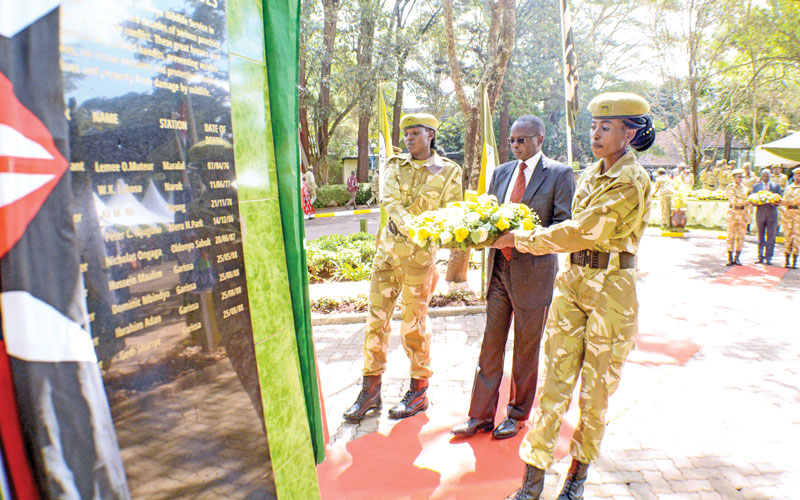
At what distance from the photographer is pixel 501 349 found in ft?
11.2

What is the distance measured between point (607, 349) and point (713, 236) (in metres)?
14.9

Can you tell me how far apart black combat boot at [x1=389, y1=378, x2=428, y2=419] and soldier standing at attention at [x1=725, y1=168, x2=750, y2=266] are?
367 inches

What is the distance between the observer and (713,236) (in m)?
14.8

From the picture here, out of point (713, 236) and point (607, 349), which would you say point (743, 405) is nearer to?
point (607, 349)

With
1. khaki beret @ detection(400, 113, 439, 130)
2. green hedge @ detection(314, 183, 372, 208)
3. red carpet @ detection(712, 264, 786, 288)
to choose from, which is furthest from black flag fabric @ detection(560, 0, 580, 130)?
green hedge @ detection(314, 183, 372, 208)

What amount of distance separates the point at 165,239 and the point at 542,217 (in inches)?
101

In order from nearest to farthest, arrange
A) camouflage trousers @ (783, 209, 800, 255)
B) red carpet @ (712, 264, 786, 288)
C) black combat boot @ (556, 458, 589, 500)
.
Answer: black combat boot @ (556, 458, 589, 500) → red carpet @ (712, 264, 786, 288) → camouflage trousers @ (783, 209, 800, 255)

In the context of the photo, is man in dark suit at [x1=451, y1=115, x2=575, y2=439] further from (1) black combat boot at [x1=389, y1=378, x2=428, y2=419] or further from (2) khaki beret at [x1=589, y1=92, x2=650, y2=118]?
(2) khaki beret at [x1=589, y1=92, x2=650, y2=118]

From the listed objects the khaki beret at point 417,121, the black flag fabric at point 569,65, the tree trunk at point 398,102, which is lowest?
the khaki beret at point 417,121

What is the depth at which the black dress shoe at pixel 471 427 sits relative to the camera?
341cm

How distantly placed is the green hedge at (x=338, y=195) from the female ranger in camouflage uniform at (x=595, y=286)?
23383 millimetres

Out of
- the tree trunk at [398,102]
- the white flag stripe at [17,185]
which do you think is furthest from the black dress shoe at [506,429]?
the tree trunk at [398,102]

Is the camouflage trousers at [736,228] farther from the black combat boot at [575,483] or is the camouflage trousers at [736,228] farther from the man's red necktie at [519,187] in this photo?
the black combat boot at [575,483]

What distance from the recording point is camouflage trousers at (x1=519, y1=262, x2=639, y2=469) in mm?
2617
